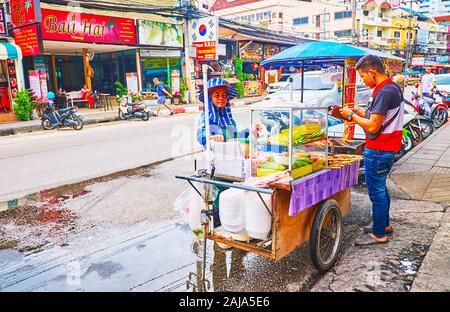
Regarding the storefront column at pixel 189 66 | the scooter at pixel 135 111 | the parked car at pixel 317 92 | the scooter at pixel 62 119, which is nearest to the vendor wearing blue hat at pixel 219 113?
the parked car at pixel 317 92

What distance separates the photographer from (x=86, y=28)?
18.4 metres

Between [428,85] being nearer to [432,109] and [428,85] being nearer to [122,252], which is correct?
[432,109]

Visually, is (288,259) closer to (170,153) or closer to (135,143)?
(170,153)

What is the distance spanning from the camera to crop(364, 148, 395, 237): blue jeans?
3643mm

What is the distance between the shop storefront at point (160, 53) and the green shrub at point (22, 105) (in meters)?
7.57

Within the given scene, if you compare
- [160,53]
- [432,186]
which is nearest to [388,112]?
[432,186]

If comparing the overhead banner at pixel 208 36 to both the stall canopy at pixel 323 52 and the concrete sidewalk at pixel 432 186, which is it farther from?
the stall canopy at pixel 323 52

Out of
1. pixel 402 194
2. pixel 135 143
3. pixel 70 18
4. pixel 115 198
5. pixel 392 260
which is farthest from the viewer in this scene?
pixel 70 18

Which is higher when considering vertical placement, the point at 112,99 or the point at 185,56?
the point at 185,56

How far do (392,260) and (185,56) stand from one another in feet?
71.7

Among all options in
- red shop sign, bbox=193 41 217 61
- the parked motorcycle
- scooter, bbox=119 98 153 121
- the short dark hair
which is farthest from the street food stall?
red shop sign, bbox=193 41 217 61

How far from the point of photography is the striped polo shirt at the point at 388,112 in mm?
3424

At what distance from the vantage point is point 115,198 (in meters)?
5.83

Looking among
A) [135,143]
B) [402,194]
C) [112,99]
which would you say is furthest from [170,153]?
[112,99]
